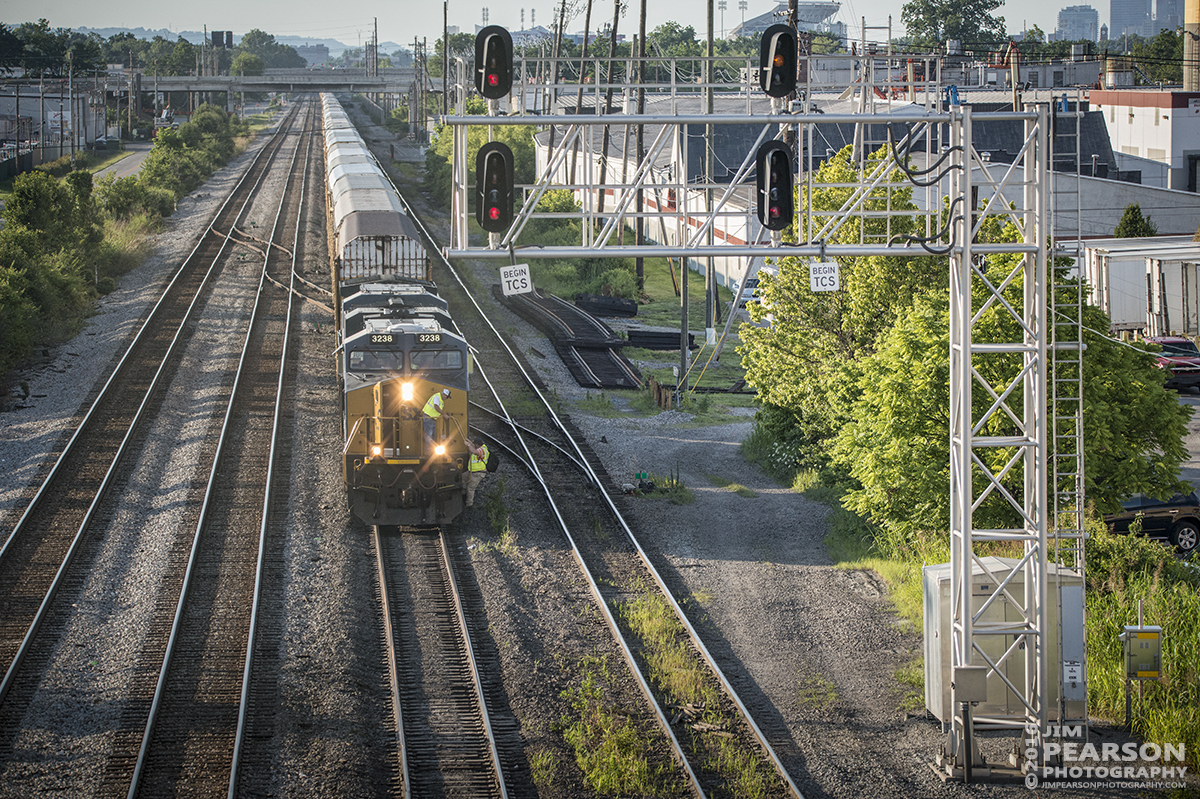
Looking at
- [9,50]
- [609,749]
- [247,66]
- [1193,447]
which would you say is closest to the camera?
[609,749]

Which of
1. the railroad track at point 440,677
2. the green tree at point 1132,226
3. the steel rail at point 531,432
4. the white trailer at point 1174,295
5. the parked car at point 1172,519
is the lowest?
the railroad track at point 440,677

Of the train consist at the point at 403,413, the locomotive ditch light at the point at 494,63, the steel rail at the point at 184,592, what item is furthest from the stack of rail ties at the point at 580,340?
the locomotive ditch light at the point at 494,63

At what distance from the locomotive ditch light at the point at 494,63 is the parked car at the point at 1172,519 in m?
13.2

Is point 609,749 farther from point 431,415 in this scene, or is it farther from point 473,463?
point 473,463

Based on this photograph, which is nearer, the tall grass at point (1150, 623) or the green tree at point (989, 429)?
the tall grass at point (1150, 623)

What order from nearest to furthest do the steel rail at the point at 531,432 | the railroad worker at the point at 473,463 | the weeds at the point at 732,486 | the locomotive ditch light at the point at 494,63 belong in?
the locomotive ditch light at the point at 494,63 < the railroad worker at the point at 473,463 < the weeds at the point at 732,486 < the steel rail at the point at 531,432

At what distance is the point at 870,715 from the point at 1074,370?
6.07m

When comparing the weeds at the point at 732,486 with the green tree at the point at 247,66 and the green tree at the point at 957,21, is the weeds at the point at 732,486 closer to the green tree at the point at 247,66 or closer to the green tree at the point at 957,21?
the green tree at the point at 957,21

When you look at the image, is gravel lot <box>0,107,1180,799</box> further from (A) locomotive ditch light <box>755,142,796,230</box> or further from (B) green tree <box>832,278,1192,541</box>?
(A) locomotive ditch light <box>755,142,796,230</box>

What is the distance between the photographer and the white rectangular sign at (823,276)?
556 inches

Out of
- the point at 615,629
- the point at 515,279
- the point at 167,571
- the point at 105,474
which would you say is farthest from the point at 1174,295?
the point at 105,474

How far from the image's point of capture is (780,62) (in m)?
12.1

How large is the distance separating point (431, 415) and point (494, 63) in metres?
6.97

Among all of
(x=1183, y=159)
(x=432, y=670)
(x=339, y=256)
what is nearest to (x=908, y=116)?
(x=432, y=670)
